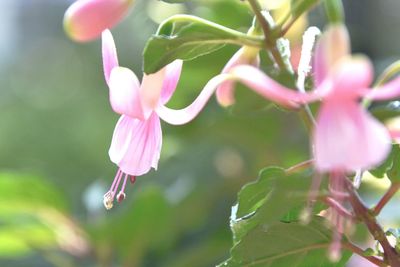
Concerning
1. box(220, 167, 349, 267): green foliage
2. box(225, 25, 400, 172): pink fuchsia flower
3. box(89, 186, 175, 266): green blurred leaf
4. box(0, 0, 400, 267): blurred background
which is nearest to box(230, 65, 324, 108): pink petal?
box(225, 25, 400, 172): pink fuchsia flower

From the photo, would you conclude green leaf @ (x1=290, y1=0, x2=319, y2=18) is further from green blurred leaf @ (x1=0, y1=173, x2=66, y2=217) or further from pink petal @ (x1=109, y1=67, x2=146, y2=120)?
green blurred leaf @ (x1=0, y1=173, x2=66, y2=217)

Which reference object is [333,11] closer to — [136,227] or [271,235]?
[271,235]

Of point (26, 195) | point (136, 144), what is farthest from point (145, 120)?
point (26, 195)

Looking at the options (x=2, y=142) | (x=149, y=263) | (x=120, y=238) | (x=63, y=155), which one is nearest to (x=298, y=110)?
(x=120, y=238)

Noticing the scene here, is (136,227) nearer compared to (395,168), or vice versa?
(395,168)

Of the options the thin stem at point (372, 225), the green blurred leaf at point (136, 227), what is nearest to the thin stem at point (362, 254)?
the thin stem at point (372, 225)

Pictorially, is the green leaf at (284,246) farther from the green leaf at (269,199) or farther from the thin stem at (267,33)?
the thin stem at (267,33)

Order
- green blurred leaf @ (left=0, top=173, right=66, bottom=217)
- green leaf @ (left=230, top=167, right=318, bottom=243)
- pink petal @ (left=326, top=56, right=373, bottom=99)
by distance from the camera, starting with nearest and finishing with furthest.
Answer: pink petal @ (left=326, top=56, right=373, bottom=99), green leaf @ (left=230, top=167, right=318, bottom=243), green blurred leaf @ (left=0, top=173, right=66, bottom=217)
